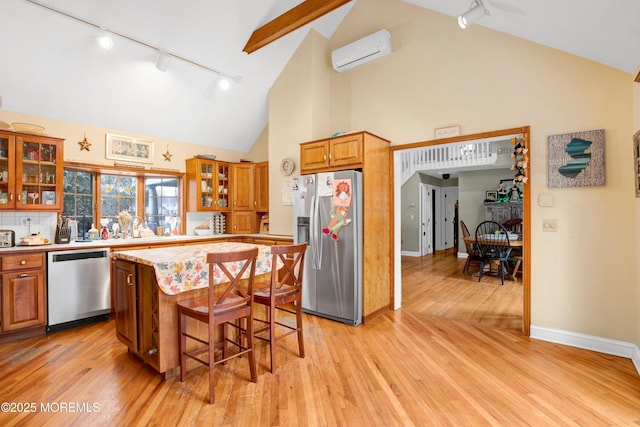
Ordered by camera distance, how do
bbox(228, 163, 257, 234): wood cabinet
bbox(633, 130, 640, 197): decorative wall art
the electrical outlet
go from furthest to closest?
bbox(228, 163, 257, 234): wood cabinet, the electrical outlet, bbox(633, 130, 640, 197): decorative wall art

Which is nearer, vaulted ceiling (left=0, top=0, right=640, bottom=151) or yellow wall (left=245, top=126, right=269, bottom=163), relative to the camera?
vaulted ceiling (left=0, top=0, right=640, bottom=151)

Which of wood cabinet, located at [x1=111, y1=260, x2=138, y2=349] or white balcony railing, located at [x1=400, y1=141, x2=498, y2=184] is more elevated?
white balcony railing, located at [x1=400, y1=141, x2=498, y2=184]

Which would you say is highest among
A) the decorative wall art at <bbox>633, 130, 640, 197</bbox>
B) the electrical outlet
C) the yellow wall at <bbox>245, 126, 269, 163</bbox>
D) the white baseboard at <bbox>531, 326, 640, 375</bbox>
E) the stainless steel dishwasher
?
the yellow wall at <bbox>245, 126, 269, 163</bbox>

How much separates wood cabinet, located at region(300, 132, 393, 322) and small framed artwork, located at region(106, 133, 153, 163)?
250cm

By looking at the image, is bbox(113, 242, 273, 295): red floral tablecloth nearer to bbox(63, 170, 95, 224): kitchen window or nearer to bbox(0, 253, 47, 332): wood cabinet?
bbox(0, 253, 47, 332): wood cabinet

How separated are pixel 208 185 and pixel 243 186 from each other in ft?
1.97

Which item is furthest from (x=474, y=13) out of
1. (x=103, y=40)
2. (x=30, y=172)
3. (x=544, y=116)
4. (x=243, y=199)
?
(x=30, y=172)

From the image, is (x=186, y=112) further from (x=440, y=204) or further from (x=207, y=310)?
(x=440, y=204)

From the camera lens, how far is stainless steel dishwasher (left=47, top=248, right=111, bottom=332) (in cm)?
348

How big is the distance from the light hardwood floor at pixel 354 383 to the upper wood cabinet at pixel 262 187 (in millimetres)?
2801

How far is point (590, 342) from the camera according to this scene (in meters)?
2.96

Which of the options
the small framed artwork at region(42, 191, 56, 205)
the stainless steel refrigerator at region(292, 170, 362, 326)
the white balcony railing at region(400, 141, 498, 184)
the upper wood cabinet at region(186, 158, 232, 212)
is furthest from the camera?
the white balcony railing at region(400, 141, 498, 184)

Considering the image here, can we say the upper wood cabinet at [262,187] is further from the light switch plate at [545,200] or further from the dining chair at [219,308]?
the light switch plate at [545,200]

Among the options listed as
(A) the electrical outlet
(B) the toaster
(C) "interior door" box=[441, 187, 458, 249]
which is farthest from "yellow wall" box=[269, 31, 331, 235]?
(C) "interior door" box=[441, 187, 458, 249]
